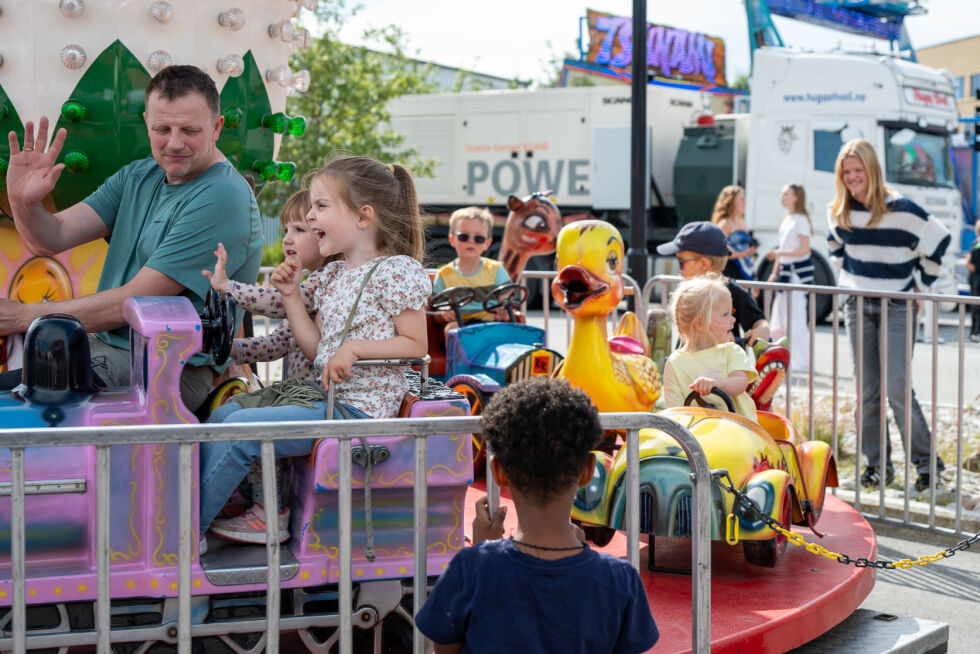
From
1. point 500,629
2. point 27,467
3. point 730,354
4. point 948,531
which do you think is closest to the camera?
point 500,629

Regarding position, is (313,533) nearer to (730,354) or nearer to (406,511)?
(406,511)

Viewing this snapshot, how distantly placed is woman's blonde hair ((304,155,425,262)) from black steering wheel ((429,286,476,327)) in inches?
80.1

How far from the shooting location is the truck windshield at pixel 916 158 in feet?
45.1

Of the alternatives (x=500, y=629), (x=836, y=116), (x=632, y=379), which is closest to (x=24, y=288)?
(x=632, y=379)

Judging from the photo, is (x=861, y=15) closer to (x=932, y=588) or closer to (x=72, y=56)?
(x=932, y=588)

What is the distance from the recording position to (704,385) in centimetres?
415

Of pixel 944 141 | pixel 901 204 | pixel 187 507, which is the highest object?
pixel 944 141

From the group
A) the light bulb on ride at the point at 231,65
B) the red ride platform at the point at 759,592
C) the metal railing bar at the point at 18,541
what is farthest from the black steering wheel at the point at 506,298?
the metal railing bar at the point at 18,541

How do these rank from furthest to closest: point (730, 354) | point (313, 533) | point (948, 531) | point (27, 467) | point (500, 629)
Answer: point (948, 531)
point (730, 354)
point (313, 533)
point (27, 467)
point (500, 629)

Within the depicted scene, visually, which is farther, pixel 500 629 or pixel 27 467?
pixel 27 467

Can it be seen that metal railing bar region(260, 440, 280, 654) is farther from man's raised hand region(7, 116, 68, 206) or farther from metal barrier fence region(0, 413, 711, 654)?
man's raised hand region(7, 116, 68, 206)

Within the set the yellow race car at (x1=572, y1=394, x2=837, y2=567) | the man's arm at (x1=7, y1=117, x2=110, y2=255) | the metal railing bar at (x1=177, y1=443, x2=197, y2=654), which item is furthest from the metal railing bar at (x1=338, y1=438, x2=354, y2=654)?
the man's arm at (x1=7, y1=117, x2=110, y2=255)

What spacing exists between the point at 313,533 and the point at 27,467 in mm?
779

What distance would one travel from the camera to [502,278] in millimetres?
6180
